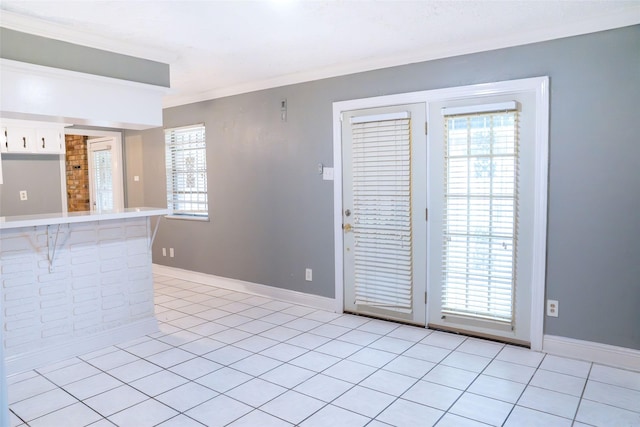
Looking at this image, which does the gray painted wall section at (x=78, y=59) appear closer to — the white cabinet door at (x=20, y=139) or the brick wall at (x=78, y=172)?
the white cabinet door at (x=20, y=139)

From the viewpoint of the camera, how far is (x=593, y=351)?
3027 millimetres

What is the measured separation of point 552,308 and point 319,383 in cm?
180

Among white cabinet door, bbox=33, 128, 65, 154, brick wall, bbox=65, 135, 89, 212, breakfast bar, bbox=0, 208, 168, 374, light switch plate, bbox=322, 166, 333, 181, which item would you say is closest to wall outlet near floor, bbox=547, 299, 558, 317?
light switch plate, bbox=322, 166, 333, 181

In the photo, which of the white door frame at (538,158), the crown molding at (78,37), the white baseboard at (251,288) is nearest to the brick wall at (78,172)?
the white baseboard at (251,288)

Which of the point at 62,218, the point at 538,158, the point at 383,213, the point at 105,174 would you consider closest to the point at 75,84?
the point at 62,218

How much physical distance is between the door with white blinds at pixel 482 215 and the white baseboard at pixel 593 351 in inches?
6.8

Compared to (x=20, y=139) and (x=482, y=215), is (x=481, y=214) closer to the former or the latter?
(x=482, y=215)

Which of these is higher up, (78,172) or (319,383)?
(78,172)

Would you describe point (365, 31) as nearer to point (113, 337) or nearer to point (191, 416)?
point (191, 416)

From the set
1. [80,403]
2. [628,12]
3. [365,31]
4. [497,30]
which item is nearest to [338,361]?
[80,403]

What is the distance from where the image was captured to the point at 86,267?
134 inches

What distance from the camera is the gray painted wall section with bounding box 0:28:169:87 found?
110 inches

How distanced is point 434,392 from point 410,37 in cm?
246

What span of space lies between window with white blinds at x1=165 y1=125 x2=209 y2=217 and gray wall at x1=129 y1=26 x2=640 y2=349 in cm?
18
